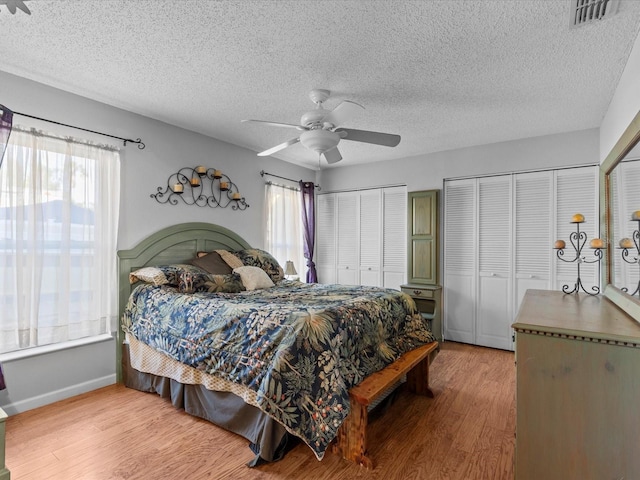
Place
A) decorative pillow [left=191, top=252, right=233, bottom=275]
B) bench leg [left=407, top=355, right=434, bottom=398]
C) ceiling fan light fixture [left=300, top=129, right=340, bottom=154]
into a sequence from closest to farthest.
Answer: ceiling fan light fixture [left=300, top=129, right=340, bottom=154] → bench leg [left=407, top=355, right=434, bottom=398] → decorative pillow [left=191, top=252, right=233, bottom=275]

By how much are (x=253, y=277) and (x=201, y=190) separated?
1263mm

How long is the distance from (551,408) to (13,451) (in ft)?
10.1

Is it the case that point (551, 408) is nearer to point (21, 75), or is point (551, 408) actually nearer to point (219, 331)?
point (219, 331)

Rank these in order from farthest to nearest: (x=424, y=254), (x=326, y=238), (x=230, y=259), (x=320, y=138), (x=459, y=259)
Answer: (x=326, y=238) < (x=424, y=254) < (x=459, y=259) < (x=230, y=259) < (x=320, y=138)

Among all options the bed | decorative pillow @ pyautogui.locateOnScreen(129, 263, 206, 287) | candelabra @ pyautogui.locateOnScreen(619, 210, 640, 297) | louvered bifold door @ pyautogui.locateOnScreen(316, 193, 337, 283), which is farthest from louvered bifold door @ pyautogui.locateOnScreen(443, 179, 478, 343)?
decorative pillow @ pyautogui.locateOnScreen(129, 263, 206, 287)

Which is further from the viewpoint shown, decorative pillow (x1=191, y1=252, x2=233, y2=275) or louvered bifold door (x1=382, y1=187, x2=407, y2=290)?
louvered bifold door (x1=382, y1=187, x2=407, y2=290)

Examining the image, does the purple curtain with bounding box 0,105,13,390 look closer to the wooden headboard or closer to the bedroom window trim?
the wooden headboard

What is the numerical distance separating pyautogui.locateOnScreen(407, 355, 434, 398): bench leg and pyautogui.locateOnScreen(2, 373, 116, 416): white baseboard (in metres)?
2.74

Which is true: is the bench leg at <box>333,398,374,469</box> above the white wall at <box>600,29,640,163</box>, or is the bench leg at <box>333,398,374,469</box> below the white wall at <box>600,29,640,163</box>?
below

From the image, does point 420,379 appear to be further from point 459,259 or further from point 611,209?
point 459,259

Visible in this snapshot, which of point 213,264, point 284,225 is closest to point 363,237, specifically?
point 284,225

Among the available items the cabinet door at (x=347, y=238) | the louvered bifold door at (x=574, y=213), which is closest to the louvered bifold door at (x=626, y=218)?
the louvered bifold door at (x=574, y=213)

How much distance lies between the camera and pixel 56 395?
9.26 ft

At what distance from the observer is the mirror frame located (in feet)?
6.03
